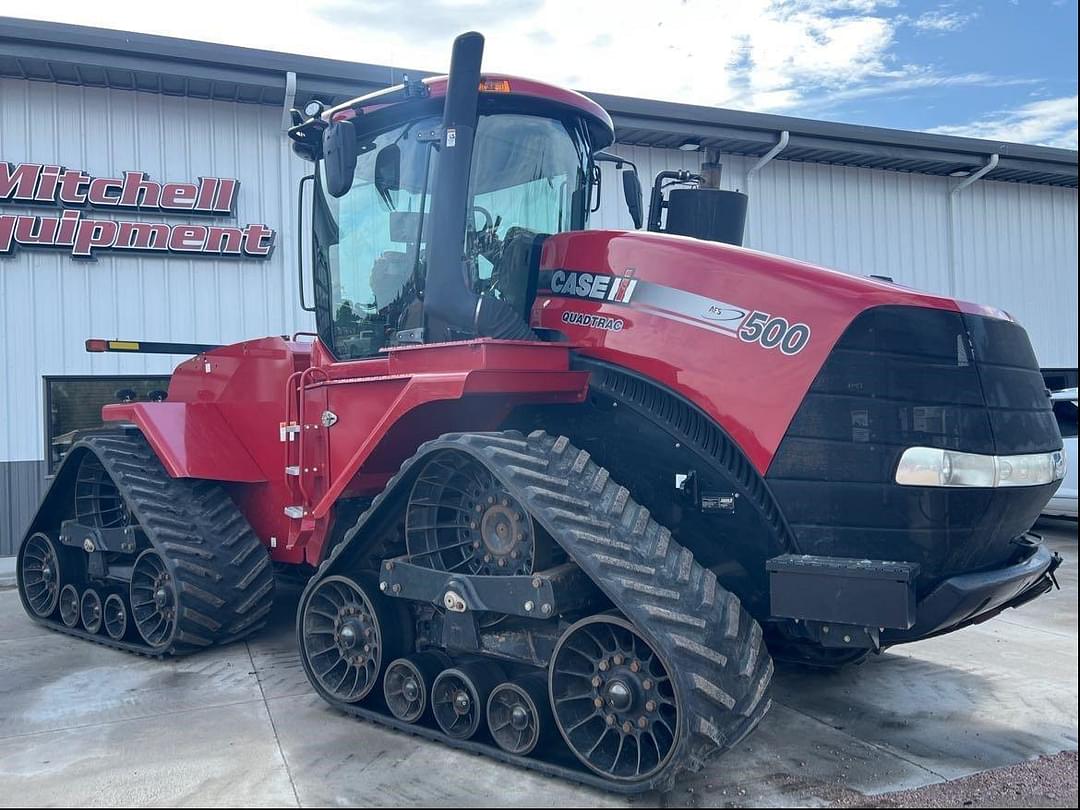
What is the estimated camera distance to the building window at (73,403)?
966 cm

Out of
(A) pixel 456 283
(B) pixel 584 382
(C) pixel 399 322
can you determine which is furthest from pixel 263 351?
(B) pixel 584 382

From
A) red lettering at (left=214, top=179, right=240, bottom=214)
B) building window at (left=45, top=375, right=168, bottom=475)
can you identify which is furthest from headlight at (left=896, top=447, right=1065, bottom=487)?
red lettering at (left=214, top=179, right=240, bottom=214)

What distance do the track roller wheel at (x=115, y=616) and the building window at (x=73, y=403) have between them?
362 centimetres

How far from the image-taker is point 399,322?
5.10 m

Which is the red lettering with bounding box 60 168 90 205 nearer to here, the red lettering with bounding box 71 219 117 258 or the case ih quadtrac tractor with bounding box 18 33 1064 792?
the red lettering with bounding box 71 219 117 258

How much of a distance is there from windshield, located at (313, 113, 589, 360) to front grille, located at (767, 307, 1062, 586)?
5.53 ft

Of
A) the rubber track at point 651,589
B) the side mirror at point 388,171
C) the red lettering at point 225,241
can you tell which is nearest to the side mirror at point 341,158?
the side mirror at point 388,171

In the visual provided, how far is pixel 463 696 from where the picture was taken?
4.20m

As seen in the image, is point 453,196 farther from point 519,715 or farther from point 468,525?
point 519,715

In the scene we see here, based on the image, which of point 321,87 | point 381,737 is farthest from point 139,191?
point 381,737

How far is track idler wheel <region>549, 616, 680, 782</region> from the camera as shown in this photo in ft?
11.8

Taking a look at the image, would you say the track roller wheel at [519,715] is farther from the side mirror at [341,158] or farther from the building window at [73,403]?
the building window at [73,403]

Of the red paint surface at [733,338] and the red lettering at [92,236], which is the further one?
the red lettering at [92,236]

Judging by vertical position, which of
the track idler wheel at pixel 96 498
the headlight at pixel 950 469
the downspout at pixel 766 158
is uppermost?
the downspout at pixel 766 158
